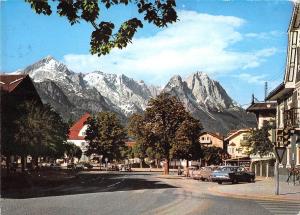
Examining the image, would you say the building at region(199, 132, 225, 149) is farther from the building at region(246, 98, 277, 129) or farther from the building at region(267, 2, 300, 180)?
the building at region(267, 2, 300, 180)

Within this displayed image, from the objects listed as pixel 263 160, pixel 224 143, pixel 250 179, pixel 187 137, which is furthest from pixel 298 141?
pixel 224 143

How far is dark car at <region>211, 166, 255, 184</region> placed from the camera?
43.4 m

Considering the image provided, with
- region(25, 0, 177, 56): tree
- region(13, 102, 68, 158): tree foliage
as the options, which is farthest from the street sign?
region(13, 102, 68, 158): tree foliage

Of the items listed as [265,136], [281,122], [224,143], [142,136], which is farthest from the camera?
[224,143]

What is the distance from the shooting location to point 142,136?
67.9 metres

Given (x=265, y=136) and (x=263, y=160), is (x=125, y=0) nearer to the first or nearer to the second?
(x=265, y=136)

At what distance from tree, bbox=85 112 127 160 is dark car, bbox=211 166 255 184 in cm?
6739

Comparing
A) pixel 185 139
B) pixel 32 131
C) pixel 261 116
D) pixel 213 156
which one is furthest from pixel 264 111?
pixel 213 156

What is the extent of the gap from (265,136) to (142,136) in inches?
726

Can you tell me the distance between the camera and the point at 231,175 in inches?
1720

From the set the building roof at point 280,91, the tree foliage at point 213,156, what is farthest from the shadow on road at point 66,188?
the tree foliage at point 213,156

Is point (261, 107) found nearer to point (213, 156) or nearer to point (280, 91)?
point (280, 91)

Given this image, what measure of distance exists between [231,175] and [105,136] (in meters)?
70.4

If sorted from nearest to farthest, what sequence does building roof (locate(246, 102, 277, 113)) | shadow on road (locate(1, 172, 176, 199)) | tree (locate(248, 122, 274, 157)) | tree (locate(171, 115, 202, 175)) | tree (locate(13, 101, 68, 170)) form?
1. shadow on road (locate(1, 172, 176, 199))
2. tree (locate(13, 101, 68, 170))
3. tree (locate(248, 122, 274, 157))
4. tree (locate(171, 115, 202, 175))
5. building roof (locate(246, 102, 277, 113))
